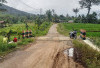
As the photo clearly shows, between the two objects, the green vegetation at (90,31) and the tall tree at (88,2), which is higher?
the tall tree at (88,2)

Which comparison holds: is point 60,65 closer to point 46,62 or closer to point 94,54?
point 46,62

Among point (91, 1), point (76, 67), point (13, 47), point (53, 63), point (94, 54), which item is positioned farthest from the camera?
point (91, 1)

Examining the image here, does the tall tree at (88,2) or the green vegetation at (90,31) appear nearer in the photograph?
the green vegetation at (90,31)

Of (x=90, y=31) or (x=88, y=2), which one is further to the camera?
(x=88, y=2)

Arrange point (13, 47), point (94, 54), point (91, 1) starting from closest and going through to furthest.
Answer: point (94, 54), point (13, 47), point (91, 1)

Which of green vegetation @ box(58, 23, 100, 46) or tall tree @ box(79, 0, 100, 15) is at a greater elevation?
tall tree @ box(79, 0, 100, 15)

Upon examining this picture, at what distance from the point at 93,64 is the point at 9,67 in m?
3.14

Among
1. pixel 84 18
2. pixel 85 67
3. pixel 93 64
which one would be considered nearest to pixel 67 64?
pixel 85 67

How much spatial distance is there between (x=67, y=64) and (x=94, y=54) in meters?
1.58

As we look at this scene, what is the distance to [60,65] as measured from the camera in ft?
13.8

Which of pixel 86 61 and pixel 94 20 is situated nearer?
pixel 86 61

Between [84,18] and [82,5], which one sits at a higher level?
[82,5]

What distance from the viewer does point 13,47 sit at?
270 inches

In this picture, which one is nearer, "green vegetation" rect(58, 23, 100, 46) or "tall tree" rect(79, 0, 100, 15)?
"green vegetation" rect(58, 23, 100, 46)
